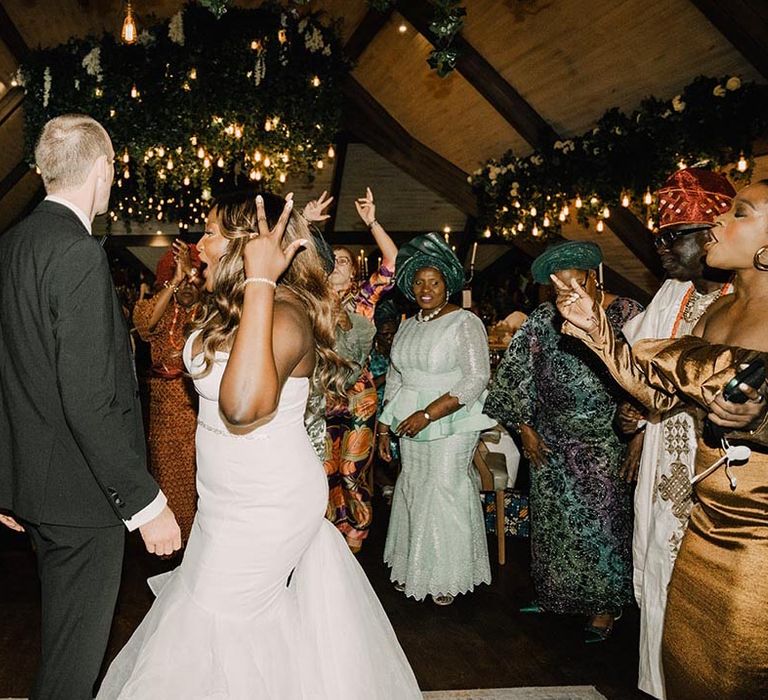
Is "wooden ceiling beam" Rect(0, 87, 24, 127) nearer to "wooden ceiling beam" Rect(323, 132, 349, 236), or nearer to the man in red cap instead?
"wooden ceiling beam" Rect(323, 132, 349, 236)

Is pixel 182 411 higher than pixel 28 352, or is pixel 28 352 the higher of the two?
pixel 28 352

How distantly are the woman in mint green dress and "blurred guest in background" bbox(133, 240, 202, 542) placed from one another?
1334 millimetres

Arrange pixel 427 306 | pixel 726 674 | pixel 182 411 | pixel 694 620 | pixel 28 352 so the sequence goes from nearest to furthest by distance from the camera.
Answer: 1. pixel 726 674
2. pixel 694 620
3. pixel 28 352
4. pixel 427 306
5. pixel 182 411

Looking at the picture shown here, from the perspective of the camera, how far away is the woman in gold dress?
1509mm

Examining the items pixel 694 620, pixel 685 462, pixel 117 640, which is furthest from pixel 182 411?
pixel 694 620

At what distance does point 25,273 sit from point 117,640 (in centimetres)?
197

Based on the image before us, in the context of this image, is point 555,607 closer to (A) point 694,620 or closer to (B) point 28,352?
(A) point 694,620

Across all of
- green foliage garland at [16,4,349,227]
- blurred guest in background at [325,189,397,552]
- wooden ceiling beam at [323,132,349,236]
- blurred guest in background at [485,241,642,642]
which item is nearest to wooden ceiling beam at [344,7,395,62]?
green foliage garland at [16,4,349,227]

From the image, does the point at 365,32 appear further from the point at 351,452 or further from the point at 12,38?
the point at 351,452

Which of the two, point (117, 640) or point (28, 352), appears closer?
point (28, 352)

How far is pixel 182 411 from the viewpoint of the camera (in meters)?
4.00

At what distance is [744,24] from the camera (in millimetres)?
4734

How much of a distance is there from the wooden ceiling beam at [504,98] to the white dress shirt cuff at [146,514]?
670cm

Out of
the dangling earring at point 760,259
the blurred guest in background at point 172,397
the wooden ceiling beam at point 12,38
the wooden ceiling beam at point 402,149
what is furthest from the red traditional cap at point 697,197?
the wooden ceiling beam at point 402,149
